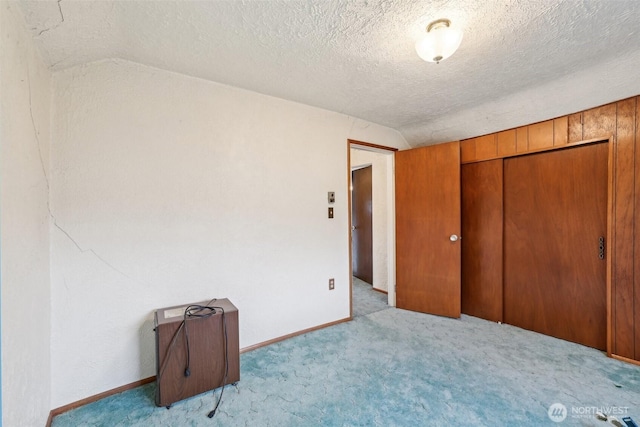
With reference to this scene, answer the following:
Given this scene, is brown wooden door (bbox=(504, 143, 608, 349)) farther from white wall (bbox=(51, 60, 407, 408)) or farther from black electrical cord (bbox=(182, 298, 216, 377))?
black electrical cord (bbox=(182, 298, 216, 377))

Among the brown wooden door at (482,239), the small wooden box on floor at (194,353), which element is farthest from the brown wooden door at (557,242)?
the small wooden box on floor at (194,353)

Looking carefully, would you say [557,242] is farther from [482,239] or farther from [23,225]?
[23,225]

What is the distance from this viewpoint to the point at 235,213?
222 centimetres

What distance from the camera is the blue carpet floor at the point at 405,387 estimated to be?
153 cm

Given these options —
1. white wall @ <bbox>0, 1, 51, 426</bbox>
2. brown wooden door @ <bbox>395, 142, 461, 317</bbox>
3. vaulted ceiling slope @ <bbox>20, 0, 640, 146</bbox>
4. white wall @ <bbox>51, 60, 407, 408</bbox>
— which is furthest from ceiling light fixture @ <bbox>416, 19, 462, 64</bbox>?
white wall @ <bbox>0, 1, 51, 426</bbox>

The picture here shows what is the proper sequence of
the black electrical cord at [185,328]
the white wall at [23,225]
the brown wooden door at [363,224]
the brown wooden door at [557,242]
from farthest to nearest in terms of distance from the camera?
the brown wooden door at [363,224] → the brown wooden door at [557,242] → the black electrical cord at [185,328] → the white wall at [23,225]

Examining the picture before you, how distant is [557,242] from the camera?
2439 mm

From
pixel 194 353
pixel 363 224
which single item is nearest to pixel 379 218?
pixel 363 224

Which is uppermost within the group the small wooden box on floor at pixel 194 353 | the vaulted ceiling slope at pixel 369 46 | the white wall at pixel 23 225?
the vaulted ceiling slope at pixel 369 46

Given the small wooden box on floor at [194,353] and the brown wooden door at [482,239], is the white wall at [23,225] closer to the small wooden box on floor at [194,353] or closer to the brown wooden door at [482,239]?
the small wooden box on floor at [194,353]

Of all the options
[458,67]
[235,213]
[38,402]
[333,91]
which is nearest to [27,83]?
[235,213]

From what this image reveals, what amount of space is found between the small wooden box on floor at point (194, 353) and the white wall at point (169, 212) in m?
0.30

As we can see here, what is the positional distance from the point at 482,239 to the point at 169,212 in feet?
9.95

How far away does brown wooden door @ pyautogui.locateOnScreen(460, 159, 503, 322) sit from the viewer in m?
2.80
